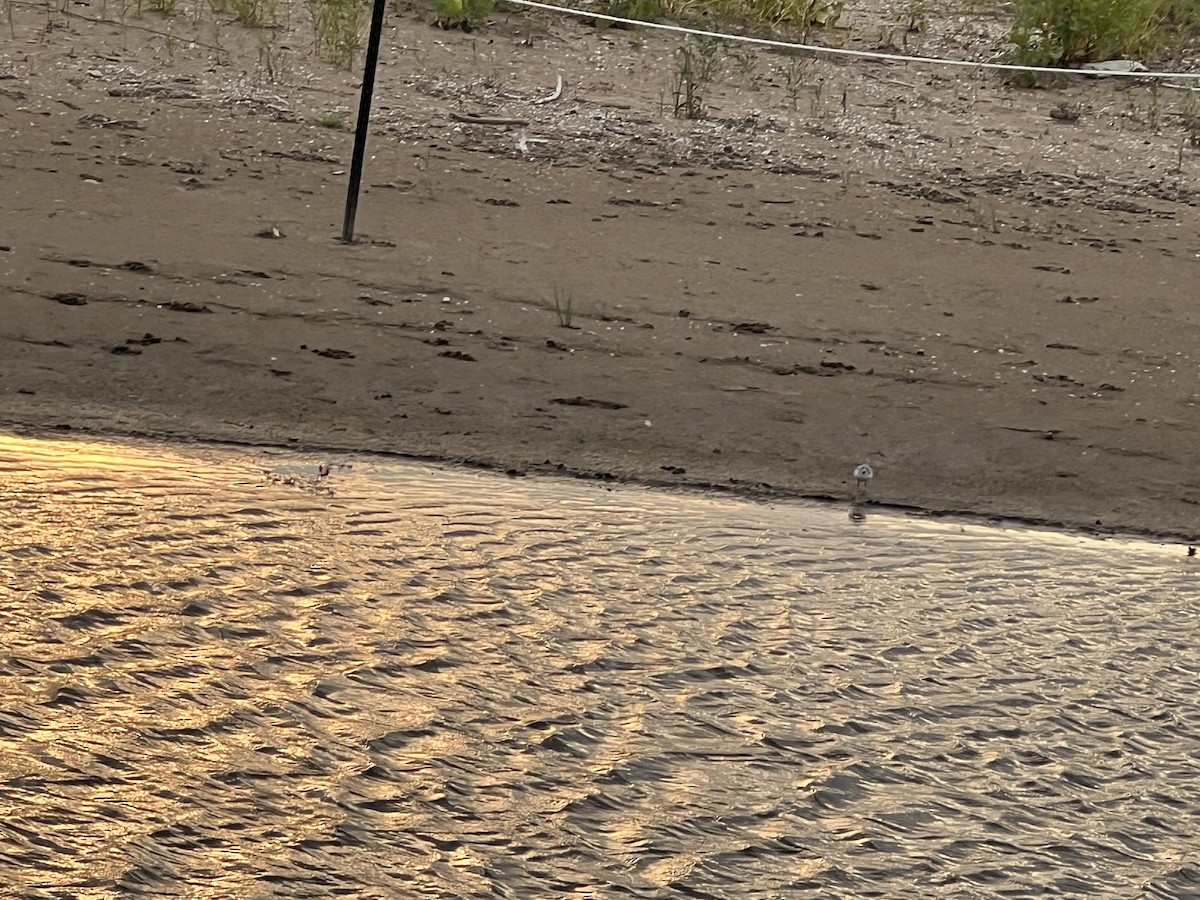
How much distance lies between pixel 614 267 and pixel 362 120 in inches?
42.0

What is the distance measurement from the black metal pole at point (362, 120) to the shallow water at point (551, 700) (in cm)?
211

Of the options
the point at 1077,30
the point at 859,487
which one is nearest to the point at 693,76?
the point at 1077,30

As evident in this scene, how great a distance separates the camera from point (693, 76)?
8.73 metres

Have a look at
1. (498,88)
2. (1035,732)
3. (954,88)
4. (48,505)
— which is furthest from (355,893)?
(954,88)

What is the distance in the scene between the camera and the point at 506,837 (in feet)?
8.96

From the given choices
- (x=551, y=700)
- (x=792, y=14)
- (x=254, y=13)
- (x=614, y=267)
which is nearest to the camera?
(x=551, y=700)

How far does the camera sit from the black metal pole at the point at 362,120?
6.21 metres

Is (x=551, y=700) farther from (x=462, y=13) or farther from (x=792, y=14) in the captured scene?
(x=792, y=14)

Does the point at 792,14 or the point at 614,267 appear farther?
the point at 792,14

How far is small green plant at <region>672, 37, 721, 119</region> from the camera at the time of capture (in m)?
8.46

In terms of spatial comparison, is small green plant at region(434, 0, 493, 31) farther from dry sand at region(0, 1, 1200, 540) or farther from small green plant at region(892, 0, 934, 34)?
small green plant at region(892, 0, 934, 34)

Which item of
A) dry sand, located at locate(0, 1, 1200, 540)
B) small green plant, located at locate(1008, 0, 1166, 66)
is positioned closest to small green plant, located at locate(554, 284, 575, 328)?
dry sand, located at locate(0, 1, 1200, 540)

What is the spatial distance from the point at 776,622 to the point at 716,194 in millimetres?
4140

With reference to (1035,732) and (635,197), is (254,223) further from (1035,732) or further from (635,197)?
(1035,732)
